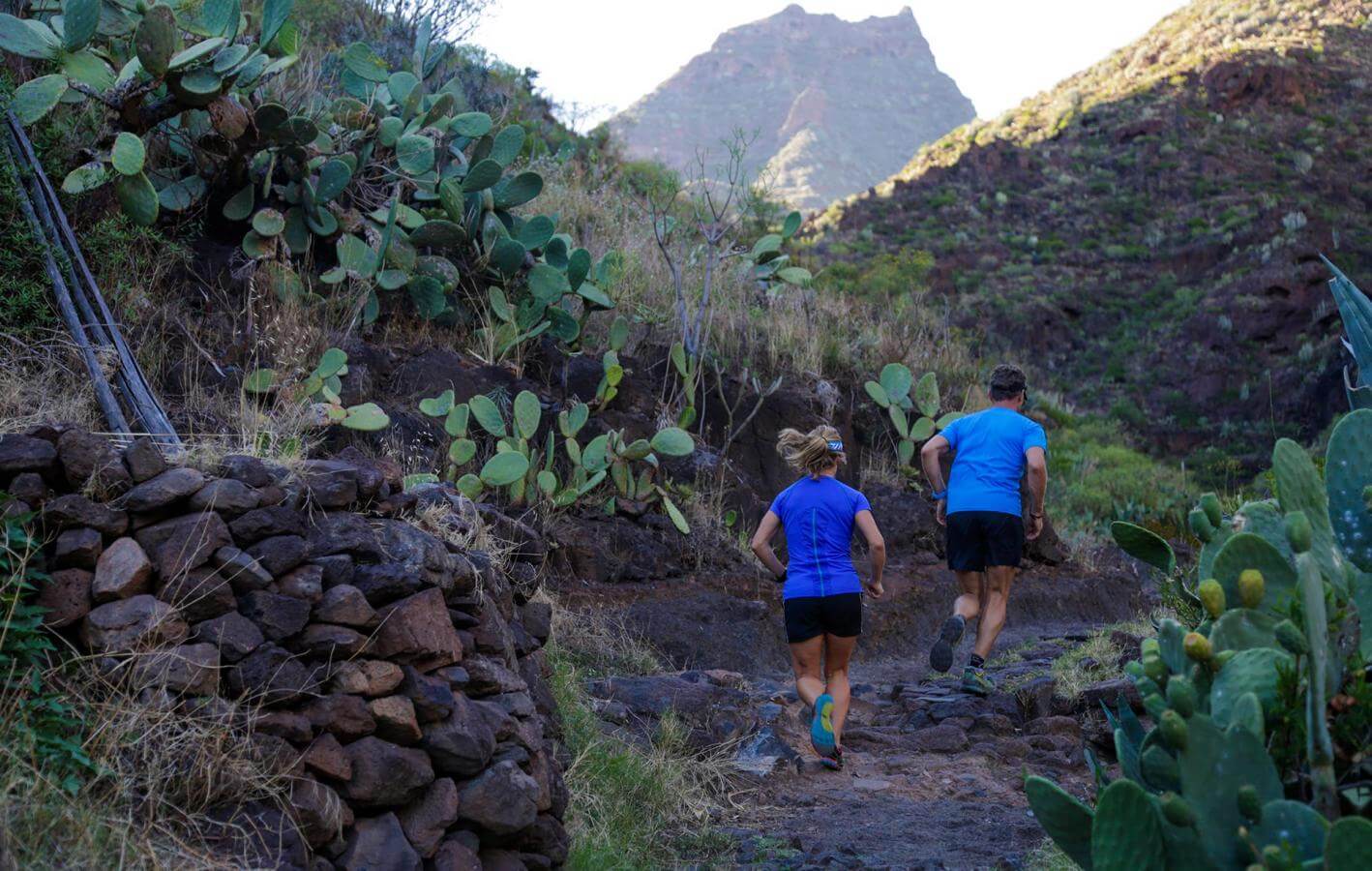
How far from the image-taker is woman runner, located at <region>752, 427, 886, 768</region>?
5.80 metres

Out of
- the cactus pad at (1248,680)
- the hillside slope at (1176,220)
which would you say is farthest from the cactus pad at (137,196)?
the hillside slope at (1176,220)

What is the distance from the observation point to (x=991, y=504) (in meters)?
6.81

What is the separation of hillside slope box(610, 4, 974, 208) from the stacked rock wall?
8053 cm

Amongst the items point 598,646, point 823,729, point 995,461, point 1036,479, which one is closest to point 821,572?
point 823,729

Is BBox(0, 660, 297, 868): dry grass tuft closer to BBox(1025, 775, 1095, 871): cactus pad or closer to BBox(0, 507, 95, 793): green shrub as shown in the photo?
BBox(0, 507, 95, 793): green shrub

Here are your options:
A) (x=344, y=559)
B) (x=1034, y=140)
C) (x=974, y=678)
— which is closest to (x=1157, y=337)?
(x=1034, y=140)

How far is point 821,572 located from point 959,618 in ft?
4.00

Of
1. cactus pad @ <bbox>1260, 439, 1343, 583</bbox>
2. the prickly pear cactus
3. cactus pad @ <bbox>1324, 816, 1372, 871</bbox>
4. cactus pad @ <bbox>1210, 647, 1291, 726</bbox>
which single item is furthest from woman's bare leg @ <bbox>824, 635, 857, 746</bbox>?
cactus pad @ <bbox>1324, 816, 1372, 871</bbox>

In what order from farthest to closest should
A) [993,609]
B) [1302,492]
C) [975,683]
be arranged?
1. [993,609]
2. [975,683]
3. [1302,492]

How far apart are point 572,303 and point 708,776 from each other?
493cm

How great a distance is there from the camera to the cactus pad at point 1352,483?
274 centimetres

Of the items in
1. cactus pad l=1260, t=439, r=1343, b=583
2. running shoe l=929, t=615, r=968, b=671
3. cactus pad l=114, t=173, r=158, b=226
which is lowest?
running shoe l=929, t=615, r=968, b=671

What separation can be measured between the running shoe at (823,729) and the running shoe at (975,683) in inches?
52.9

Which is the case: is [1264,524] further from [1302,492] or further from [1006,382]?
[1006,382]
